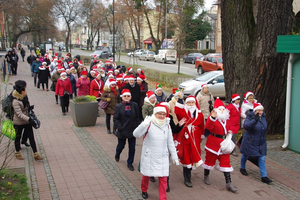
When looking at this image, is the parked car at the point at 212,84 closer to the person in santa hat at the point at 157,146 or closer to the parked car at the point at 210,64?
the person in santa hat at the point at 157,146

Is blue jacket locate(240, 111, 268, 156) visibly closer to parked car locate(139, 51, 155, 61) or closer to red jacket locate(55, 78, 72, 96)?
red jacket locate(55, 78, 72, 96)

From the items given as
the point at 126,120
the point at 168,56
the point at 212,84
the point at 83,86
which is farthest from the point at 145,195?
the point at 168,56

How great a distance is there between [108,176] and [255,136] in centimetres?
295

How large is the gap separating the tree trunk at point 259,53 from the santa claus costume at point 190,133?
4011mm

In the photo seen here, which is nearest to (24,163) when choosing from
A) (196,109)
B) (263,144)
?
(196,109)

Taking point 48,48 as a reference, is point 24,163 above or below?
below

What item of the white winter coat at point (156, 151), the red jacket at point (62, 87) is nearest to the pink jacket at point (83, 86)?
the red jacket at point (62, 87)

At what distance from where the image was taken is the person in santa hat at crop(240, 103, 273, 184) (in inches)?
242

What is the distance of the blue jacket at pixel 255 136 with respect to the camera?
20.3ft

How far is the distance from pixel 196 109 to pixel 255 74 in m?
4.03

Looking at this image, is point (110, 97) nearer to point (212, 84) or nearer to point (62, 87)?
point (62, 87)

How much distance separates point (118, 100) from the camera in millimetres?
10156

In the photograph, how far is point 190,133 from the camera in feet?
19.3

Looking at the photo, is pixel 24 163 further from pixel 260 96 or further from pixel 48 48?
pixel 48 48
